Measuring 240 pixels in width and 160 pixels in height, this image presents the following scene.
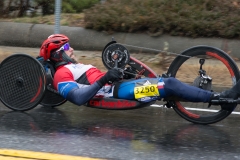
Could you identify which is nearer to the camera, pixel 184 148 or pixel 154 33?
pixel 184 148

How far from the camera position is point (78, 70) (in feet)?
19.2

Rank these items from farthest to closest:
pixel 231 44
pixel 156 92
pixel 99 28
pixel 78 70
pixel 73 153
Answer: pixel 99 28 < pixel 231 44 < pixel 78 70 < pixel 156 92 < pixel 73 153

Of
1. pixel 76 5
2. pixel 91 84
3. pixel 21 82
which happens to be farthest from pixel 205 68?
pixel 76 5

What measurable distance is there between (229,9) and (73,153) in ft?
22.7

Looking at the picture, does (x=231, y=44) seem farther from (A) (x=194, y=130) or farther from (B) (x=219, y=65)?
(A) (x=194, y=130)

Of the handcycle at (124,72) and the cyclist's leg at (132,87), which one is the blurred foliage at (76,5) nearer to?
the handcycle at (124,72)

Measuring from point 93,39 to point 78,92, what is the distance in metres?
5.40

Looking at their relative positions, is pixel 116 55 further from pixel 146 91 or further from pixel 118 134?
pixel 118 134

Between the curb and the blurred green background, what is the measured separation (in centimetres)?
12

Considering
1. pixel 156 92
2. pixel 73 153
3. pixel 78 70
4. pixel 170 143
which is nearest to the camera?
pixel 73 153

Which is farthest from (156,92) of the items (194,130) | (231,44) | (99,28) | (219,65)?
(99,28)

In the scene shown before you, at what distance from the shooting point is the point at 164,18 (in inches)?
414

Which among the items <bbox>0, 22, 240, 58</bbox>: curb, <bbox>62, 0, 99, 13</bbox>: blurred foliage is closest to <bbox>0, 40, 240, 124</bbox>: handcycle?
<bbox>0, 22, 240, 58</bbox>: curb

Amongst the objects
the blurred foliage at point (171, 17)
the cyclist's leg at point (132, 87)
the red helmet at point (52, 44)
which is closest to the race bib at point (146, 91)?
the cyclist's leg at point (132, 87)
